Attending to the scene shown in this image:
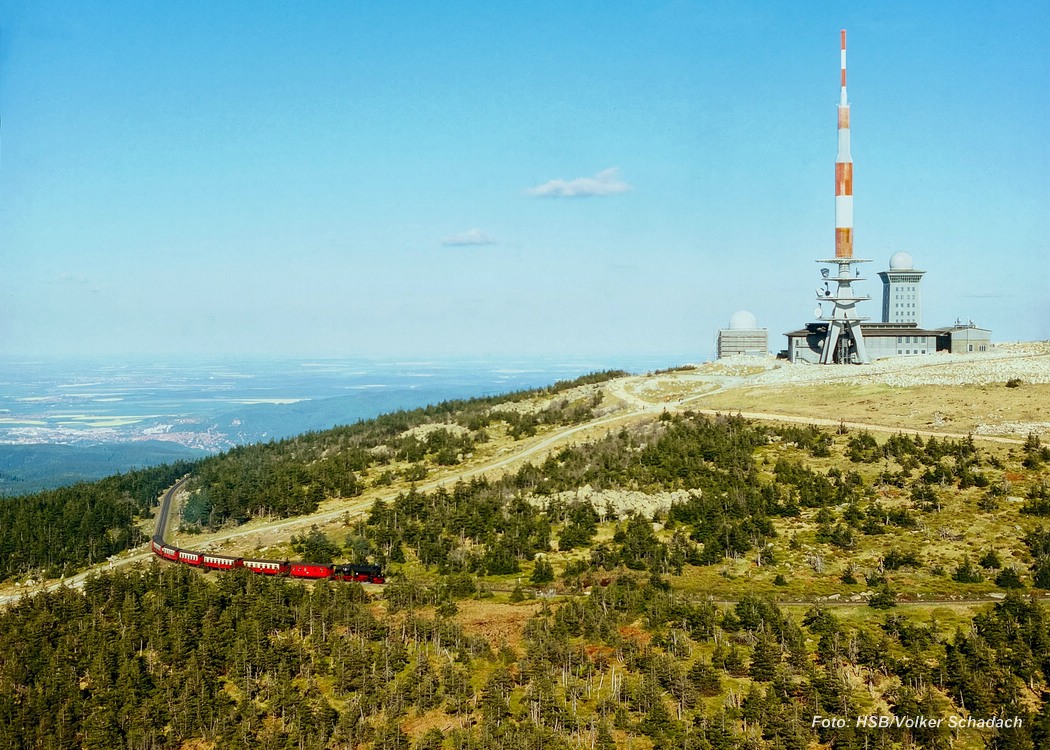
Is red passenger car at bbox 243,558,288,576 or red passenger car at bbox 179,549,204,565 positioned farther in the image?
red passenger car at bbox 179,549,204,565

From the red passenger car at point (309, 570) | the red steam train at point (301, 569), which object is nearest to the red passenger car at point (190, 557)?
the red steam train at point (301, 569)

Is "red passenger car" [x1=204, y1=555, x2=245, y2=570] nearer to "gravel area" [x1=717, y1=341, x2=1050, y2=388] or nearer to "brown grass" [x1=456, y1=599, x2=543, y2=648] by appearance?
"brown grass" [x1=456, y1=599, x2=543, y2=648]

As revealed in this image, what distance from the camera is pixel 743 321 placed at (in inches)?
5999

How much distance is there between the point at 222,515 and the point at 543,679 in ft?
211

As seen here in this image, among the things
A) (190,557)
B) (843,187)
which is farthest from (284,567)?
(843,187)

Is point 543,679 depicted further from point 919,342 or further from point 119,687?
point 919,342

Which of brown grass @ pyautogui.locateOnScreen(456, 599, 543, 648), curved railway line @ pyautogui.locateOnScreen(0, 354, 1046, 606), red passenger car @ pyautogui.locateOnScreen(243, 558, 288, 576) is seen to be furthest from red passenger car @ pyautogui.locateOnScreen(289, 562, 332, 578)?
brown grass @ pyautogui.locateOnScreen(456, 599, 543, 648)

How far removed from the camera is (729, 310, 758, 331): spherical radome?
15150 centimetres

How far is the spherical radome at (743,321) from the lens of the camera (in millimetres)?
151500

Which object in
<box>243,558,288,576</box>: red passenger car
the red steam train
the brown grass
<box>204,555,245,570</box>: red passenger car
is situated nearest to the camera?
the brown grass

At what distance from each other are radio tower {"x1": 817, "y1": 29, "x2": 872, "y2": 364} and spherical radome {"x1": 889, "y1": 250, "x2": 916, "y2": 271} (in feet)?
69.8

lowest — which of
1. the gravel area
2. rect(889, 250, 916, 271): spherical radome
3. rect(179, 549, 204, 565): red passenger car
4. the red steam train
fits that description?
rect(179, 549, 204, 565): red passenger car

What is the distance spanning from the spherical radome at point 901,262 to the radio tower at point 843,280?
21.3 meters

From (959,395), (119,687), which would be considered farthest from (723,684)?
(959,395)
